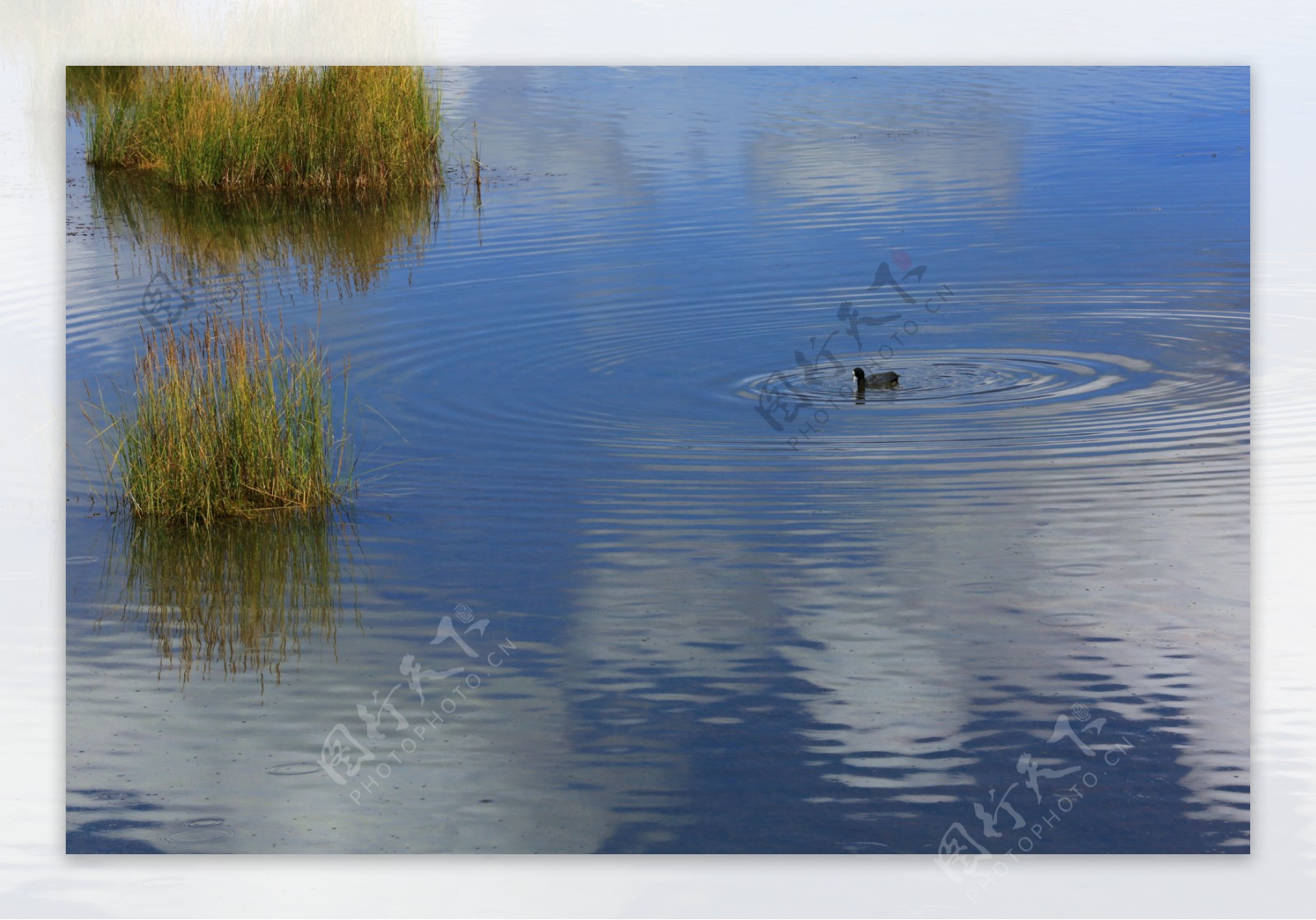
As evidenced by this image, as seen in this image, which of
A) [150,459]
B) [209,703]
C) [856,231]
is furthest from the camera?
[856,231]

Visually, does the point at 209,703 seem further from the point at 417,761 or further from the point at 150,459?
the point at 150,459

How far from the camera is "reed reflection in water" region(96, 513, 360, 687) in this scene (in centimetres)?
621

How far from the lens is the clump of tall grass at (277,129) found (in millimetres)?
7895

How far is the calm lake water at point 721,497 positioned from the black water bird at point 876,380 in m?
0.05

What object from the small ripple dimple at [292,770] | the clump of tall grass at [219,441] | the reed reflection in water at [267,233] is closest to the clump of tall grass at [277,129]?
the reed reflection in water at [267,233]

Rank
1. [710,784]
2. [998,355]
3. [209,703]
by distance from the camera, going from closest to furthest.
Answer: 1. [710,784]
2. [209,703]
3. [998,355]

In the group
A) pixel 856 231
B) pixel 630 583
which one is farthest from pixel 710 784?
pixel 856 231

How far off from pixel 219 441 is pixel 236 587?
24.2 inches

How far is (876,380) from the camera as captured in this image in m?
8.12

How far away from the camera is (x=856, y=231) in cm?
889

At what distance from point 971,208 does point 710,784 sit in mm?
4173

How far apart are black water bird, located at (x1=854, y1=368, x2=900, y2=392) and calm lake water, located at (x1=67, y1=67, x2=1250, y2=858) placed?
5cm

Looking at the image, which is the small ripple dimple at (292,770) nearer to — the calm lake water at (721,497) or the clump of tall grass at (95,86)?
the calm lake water at (721,497)

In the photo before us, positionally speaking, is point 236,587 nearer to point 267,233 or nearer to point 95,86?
point 95,86
